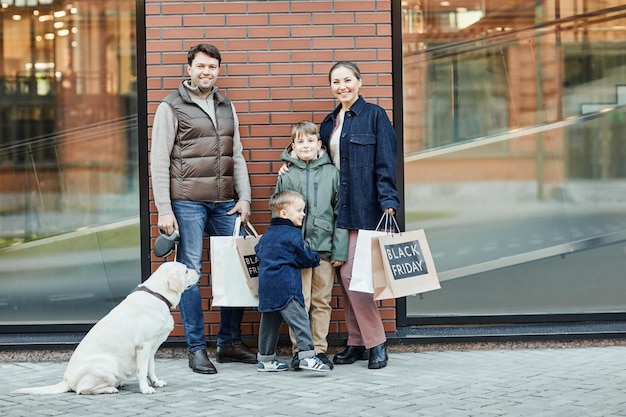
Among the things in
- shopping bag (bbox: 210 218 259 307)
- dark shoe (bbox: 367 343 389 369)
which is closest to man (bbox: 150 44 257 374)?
shopping bag (bbox: 210 218 259 307)

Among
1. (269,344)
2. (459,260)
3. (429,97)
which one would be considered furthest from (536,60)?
(269,344)

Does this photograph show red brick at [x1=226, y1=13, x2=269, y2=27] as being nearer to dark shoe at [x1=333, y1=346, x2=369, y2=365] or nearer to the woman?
the woman

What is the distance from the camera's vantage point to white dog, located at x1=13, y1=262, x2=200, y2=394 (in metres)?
6.36

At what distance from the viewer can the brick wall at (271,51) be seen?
764 centimetres

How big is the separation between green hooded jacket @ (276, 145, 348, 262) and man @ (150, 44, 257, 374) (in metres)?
0.42

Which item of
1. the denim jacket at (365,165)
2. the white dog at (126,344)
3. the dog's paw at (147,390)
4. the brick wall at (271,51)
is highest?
the brick wall at (271,51)

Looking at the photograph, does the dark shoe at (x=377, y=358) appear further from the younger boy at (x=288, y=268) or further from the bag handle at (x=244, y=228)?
the bag handle at (x=244, y=228)

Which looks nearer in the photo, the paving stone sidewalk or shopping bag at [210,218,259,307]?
the paving stone sidewalk

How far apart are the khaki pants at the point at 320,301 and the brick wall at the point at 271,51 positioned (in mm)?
802

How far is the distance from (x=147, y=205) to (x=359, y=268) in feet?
5.81

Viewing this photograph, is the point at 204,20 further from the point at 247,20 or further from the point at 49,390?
the point at 49,390

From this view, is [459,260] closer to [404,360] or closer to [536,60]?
[404,360]

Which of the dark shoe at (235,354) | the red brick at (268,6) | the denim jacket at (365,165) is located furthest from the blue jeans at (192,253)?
the red brick at (268,6)

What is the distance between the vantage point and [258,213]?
770 cm
